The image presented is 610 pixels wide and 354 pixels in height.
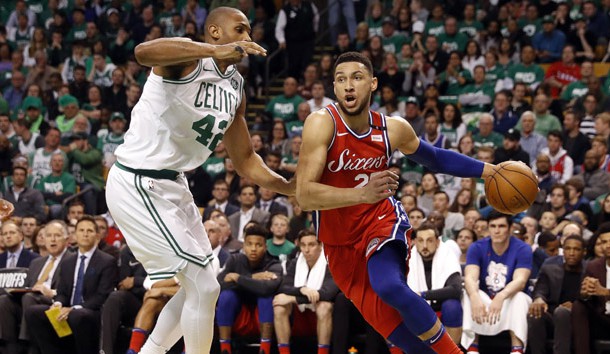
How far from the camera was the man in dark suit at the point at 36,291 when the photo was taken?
34.0 feet

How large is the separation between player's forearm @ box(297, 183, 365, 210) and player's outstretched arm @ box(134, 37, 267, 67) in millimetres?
888

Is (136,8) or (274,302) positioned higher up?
(136,8)

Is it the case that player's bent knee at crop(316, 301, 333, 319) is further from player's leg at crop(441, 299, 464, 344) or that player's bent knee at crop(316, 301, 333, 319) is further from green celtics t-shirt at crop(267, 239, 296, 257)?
green celtics t-shirt at crop(267, 239, 296, 257)

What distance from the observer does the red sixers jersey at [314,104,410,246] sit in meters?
6.17

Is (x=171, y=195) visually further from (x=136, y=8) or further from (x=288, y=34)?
(x=136, y=8)

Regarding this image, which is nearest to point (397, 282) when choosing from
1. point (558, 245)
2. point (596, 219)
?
point (558, 245)

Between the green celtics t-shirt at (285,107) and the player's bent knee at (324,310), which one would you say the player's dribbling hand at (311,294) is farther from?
the green celtics t-shirt at (285,107)

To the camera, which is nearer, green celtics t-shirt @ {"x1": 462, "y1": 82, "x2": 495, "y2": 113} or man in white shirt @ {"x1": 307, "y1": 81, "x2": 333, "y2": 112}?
green celtics t-shirt @ {"x1": 462, "y1": 82, "x2": 495, "y2": 113}

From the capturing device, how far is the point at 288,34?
56.0 feet

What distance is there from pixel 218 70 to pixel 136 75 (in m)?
11.4

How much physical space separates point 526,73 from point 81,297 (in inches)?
300

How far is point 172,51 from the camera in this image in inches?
217

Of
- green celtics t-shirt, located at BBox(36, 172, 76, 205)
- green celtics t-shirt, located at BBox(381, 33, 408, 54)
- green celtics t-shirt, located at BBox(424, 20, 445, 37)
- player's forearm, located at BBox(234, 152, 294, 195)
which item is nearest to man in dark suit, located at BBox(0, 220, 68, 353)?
green celtics t-shirt, located at BBox(36, 172, 76, 205)

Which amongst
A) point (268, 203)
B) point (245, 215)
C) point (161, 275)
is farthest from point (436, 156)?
point (268, 203)
